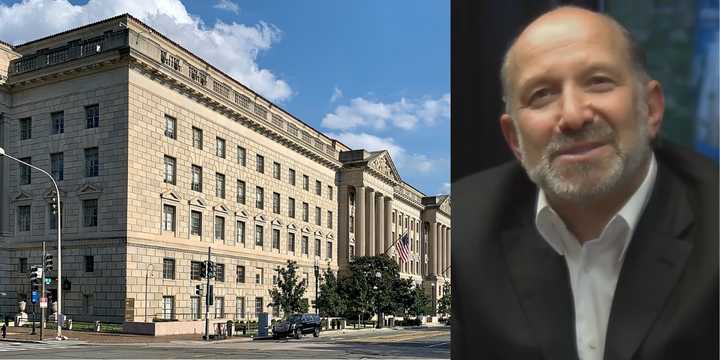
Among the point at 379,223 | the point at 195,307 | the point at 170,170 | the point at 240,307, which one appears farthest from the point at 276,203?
the point at 379,223

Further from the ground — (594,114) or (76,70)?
(76,70)

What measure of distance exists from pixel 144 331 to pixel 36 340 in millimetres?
8376

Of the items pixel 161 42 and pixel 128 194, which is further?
pixel 161 42

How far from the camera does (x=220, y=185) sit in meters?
61.6

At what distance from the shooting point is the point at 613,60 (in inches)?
166

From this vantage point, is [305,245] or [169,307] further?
[305,245]

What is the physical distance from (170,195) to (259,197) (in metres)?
15.9

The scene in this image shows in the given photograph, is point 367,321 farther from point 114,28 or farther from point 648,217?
point 648,217

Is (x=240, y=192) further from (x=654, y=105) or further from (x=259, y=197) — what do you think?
(x=654, y=105)

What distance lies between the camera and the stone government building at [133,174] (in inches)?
1959

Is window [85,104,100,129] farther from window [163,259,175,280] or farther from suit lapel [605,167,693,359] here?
suit lapel [605,167,693,359]

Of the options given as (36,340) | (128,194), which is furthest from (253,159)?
(36,340)

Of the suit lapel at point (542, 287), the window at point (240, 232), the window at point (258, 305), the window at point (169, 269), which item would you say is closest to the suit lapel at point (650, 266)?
the suit lapel at point (542, 287)

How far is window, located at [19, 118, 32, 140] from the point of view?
55125mm
